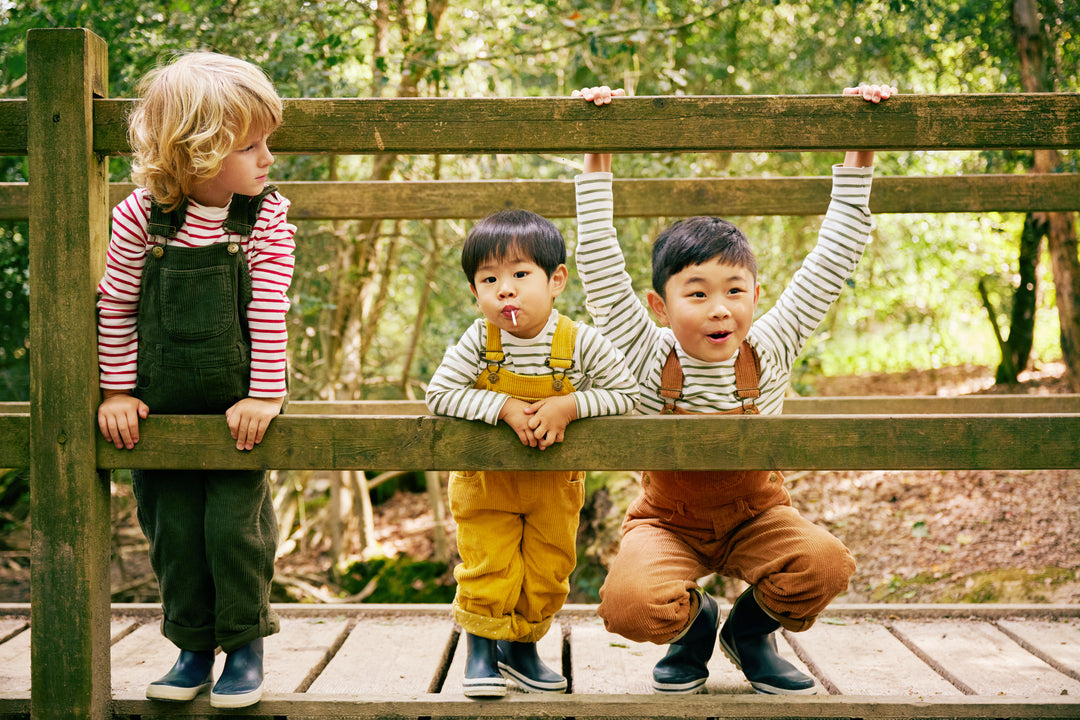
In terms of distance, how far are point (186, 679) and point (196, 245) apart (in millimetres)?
1036

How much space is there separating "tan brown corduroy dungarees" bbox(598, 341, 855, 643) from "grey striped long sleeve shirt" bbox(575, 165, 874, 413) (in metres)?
0.04

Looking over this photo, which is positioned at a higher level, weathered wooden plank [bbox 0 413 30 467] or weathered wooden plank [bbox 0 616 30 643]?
weathered wooden plank [bbox 0 413 30 467]

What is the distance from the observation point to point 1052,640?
9.61 ft

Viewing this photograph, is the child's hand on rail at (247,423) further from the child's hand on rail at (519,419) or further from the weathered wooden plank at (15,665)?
the weathered wooden plank at (15,665)

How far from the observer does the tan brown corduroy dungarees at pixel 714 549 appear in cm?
218

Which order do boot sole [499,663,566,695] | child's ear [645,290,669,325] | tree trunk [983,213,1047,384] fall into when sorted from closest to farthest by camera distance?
boot sole [499,663,566,695] < child's ear [645,290,669,325] < tree trunk [983,213,1047,384]

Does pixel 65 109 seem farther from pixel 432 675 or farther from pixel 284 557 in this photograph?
pixel 284 557

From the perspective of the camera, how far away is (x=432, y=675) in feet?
8.65

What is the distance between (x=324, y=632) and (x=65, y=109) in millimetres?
1838

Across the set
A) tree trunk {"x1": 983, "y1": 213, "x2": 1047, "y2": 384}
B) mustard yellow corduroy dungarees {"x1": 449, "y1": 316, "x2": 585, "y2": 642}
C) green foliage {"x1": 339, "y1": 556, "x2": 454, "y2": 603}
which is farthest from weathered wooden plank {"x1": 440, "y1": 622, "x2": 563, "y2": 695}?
tree trunk {"x1": 983, "y1": 213, "x2": 1047, "y2": 384}

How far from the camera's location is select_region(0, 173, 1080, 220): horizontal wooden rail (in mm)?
3270

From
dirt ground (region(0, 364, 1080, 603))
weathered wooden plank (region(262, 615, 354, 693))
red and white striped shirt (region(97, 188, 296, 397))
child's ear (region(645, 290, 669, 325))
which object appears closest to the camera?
red and white striped shirt (region(97, 188, 296, 397))

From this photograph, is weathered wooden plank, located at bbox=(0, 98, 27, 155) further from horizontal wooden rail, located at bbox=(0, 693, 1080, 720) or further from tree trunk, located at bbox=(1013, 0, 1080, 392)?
tree trunk, located at bbox=(1013, 0, 1080, 392)

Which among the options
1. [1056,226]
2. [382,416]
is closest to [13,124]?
[382,416]
